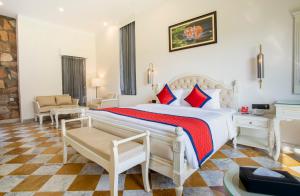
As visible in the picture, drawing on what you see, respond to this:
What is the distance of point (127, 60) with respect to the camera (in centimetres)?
535

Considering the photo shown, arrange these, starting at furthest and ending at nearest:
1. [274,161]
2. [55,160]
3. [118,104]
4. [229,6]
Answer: [118,104], [229,6], [55,160], [274,161]

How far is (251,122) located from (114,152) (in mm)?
2222

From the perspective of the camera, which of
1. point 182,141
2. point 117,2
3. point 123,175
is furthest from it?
point 117,2

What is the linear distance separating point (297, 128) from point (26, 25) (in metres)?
7.43

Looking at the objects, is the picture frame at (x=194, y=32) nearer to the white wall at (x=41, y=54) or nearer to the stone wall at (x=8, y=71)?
the white wall at (x=41, y=54)

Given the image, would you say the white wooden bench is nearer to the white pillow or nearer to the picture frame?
the white pillow

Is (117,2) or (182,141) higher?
(117,2)

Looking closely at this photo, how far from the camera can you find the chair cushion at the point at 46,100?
4.95m

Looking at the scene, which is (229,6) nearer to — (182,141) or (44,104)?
(182,141)

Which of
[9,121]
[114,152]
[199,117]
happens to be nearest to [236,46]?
[199,117]

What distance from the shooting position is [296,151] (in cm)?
246

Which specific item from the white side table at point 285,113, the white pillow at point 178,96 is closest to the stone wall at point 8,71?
the white pillow at point 178,96

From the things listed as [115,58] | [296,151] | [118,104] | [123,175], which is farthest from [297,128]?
[115,58]

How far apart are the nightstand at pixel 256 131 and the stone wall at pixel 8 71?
6.47m
